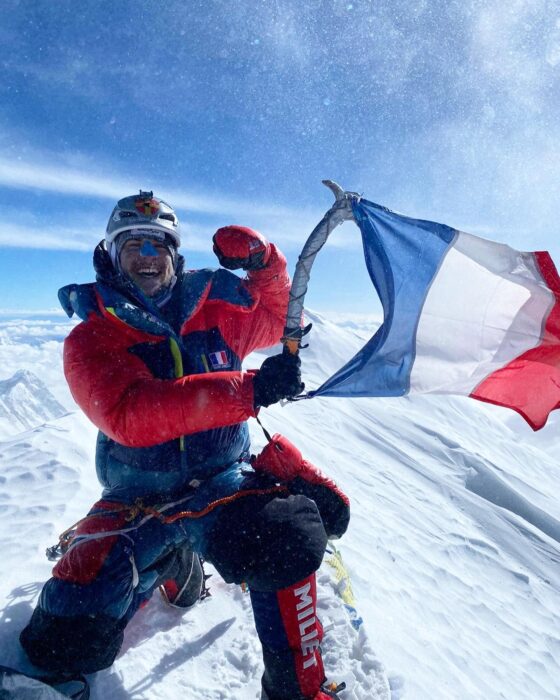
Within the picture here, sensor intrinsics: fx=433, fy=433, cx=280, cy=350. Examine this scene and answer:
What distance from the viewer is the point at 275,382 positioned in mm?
2471

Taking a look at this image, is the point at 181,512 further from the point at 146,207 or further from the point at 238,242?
the point at 146,207

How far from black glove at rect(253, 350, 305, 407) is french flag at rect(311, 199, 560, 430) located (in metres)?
0.56

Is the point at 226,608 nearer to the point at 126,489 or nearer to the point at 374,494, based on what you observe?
the point at 126,489

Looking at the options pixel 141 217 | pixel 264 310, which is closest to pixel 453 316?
pixel 264 310

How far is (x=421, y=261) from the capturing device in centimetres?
308

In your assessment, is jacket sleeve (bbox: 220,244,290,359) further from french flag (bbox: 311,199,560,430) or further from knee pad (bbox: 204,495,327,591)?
knee pad (bbox: 204,495,327,591)

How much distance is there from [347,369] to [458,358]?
878 mm

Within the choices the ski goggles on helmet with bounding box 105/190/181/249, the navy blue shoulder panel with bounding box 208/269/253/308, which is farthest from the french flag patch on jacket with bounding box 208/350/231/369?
the ski goggles on helmet with bounding box 105/190/181/249

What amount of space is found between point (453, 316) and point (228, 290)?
169 centimetres

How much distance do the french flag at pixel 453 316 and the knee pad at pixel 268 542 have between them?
92 centimetres

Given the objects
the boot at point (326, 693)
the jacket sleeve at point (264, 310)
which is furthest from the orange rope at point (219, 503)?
the jacket sleeve at point (264, 310)

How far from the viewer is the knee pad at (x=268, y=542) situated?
7.89 ft

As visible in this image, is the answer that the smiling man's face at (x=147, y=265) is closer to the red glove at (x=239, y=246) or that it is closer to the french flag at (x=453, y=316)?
the red glove at (x=239, y=246)

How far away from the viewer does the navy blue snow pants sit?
2.36 metres
